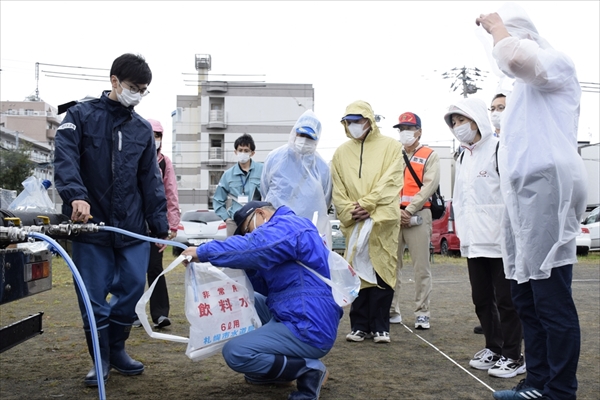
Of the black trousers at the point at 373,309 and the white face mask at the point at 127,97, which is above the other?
the white face mask at the point at 127,97

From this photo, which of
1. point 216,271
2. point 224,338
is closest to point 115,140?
point 216,271

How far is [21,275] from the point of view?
3.05 m

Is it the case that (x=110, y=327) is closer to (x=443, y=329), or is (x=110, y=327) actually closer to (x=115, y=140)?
(x=115, y=140)

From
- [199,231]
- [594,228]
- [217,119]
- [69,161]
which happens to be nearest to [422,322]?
[69,161]

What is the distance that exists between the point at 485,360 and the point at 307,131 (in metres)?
2.33

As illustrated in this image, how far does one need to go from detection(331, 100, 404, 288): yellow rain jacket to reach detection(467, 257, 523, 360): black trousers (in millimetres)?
920

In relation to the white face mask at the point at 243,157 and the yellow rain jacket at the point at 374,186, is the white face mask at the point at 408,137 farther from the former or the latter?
the white face mask at the point at 243,157

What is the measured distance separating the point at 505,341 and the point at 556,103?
183 cm

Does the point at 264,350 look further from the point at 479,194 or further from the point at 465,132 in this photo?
the point at 465,132

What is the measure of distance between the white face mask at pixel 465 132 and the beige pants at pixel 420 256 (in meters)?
1.68

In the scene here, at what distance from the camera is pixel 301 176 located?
5.60 metres

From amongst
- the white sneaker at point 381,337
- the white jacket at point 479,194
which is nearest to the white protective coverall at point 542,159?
the white jacket at point 479,194

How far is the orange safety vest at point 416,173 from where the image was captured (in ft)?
21.4

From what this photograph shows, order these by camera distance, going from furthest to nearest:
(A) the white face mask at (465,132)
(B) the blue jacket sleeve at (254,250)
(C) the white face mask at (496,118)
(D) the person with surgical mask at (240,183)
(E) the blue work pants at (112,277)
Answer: (D) the person with surgical mask at (240,183)
(C) the white face mask at (496,118)
(A) the white face mask at (465,132)
(E) the blue work pants at (112,277)
(B) the blue jacket sleeve at (254,250)
